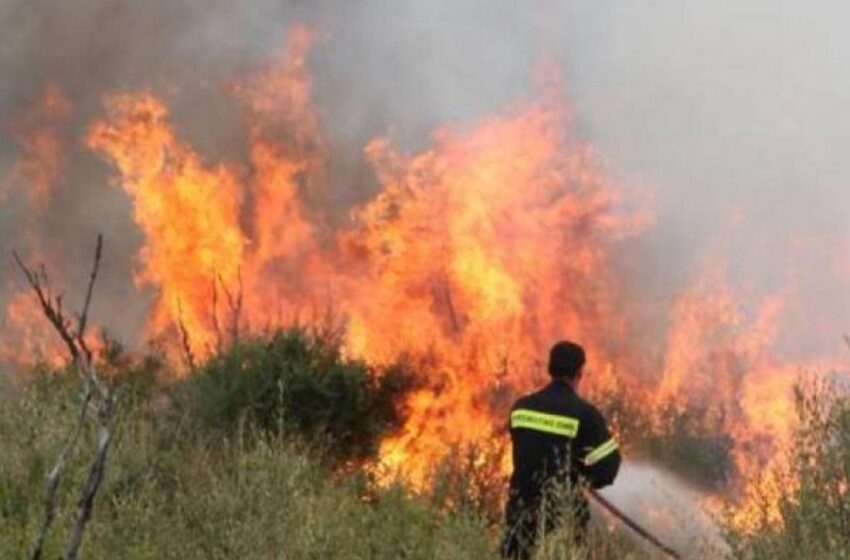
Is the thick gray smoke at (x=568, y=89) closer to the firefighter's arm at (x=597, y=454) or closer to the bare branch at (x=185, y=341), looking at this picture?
the bare branch at (x=185, y=341)

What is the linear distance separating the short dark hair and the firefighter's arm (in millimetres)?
223

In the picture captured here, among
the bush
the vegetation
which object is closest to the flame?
the vegetation

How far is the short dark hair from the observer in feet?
20.5

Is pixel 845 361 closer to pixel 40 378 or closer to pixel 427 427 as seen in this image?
pixel 427 427

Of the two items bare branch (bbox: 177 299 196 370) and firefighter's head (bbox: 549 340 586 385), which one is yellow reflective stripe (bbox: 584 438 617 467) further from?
bare branch (bbox: 177 299 196 370)

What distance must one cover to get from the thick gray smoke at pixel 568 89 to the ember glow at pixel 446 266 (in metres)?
0.25

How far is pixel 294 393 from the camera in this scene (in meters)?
9.54

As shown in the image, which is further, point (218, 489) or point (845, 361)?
point (845, 361)

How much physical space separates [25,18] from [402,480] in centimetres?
949

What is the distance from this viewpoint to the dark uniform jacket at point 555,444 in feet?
20.0

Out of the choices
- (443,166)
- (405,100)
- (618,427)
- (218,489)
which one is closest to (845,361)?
(618,427)

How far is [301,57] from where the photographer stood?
45.6 ft

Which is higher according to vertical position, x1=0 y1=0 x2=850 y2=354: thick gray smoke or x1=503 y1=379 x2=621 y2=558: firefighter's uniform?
x1=0 y1=0 x2=850 y2=354: thick gray smoke

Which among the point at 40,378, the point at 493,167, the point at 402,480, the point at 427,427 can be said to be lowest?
the point at 402,480
